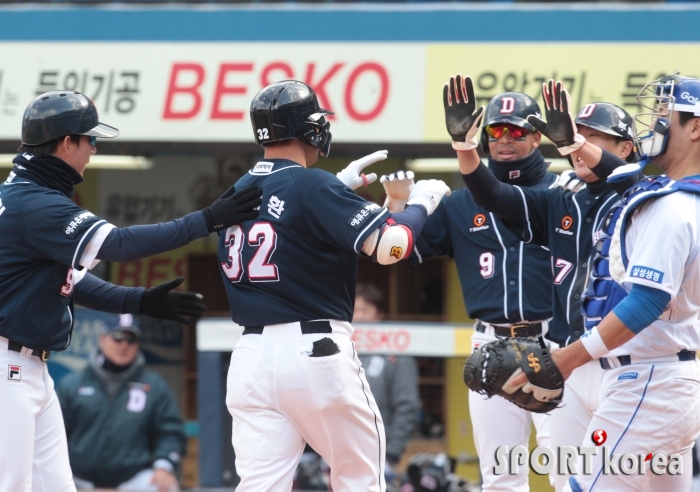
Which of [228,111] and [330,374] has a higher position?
[228,111]

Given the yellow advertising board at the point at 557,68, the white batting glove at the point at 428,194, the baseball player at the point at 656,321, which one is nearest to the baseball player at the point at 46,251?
the white batting glove at the point at 428,194

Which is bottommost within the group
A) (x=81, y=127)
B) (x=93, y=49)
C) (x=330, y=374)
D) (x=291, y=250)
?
(x=330, y=374)

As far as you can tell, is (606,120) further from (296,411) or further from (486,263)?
(296,411)

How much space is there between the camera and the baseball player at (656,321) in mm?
3178

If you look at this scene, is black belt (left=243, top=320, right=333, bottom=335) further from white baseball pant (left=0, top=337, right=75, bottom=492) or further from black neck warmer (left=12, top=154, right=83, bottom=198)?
black neck warmer (left=12, top=154, right=83, bottom=198)

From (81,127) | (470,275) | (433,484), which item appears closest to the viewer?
(81,127)

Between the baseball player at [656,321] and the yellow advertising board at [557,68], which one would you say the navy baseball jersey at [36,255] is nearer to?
the baseball player at [656,321]

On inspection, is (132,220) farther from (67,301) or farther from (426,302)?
(67,301)

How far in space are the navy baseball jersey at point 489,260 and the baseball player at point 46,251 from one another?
4.85 feet

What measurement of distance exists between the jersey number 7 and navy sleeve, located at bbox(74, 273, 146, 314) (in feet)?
2.79

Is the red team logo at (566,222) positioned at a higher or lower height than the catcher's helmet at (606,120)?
lower

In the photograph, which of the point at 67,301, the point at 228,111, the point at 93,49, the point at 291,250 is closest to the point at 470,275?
the point at 291,250

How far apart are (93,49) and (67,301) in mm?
3651

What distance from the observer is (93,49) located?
7156mm
